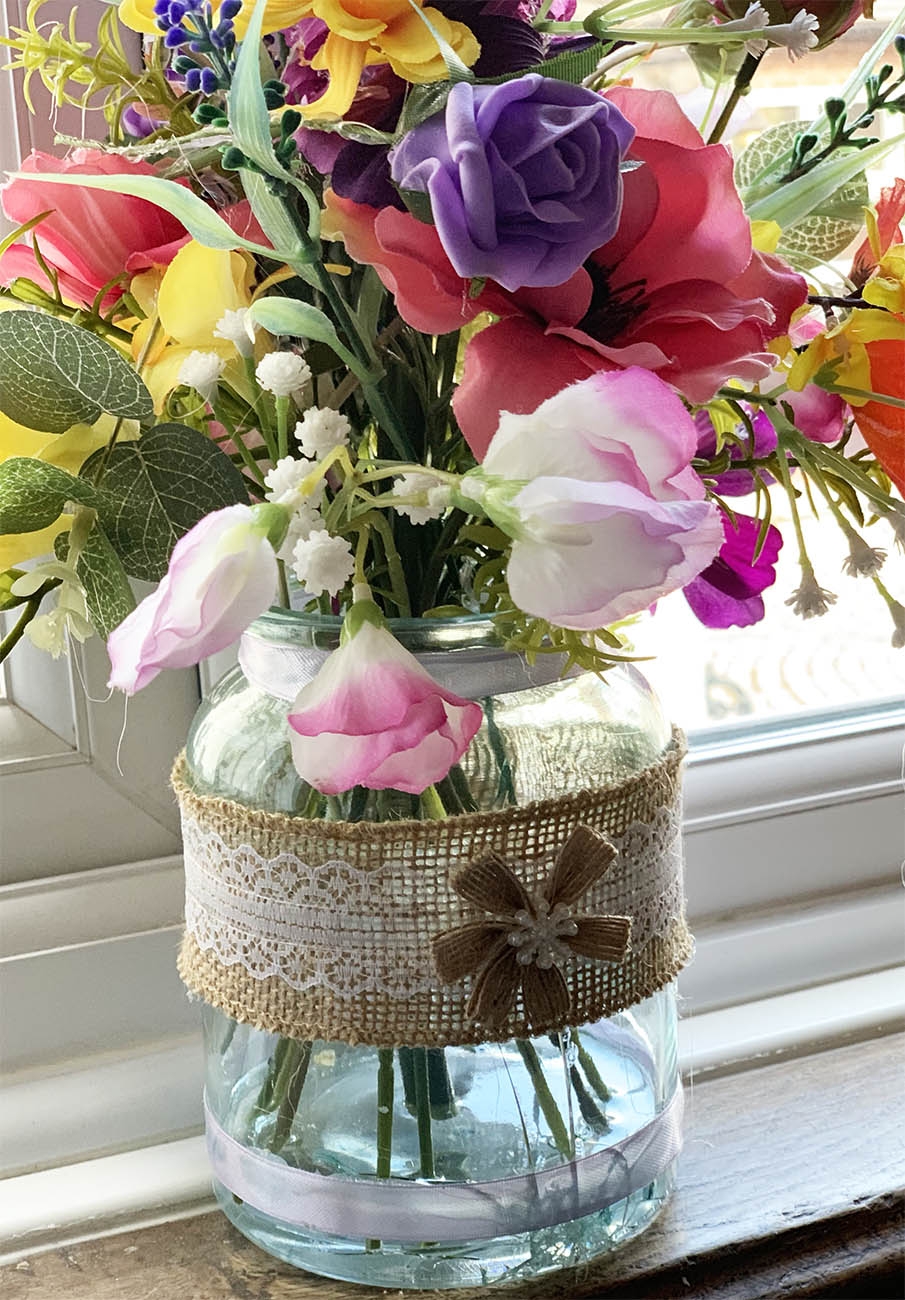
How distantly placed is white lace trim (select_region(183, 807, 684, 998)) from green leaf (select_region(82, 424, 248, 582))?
0.12 meters

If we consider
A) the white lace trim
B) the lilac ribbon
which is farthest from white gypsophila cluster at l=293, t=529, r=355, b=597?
the lilac ribbon

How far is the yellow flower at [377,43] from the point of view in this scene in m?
0.38

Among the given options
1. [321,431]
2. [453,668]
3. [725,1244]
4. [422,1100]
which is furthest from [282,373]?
[725,1244]

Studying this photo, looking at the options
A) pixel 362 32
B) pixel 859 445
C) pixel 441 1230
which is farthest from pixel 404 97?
pixel 441 1230

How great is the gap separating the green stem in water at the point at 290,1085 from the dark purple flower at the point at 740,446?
263 mm

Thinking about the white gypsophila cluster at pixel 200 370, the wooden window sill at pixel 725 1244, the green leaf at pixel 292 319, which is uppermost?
the green leaf at pixel 292 319

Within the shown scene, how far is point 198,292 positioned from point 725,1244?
0.40 metres

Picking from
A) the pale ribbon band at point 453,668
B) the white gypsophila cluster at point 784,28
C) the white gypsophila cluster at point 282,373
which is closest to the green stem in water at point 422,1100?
the pale ribbon band at point 453,668

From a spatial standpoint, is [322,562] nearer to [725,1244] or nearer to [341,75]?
[341,75]

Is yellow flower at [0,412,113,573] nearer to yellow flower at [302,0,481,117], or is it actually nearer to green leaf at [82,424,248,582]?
green leaf at [82,424,248,582]

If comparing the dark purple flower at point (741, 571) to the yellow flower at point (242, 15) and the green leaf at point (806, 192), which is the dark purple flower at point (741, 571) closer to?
the green leaf at point (806, 192)

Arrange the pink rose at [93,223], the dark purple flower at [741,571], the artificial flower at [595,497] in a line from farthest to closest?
the dark purple flower at [741,571]
the pink rose at [93,223]
the artificial flower at [595,497]

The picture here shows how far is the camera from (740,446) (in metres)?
0.52

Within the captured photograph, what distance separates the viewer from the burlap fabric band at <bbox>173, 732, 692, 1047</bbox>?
46 cm
